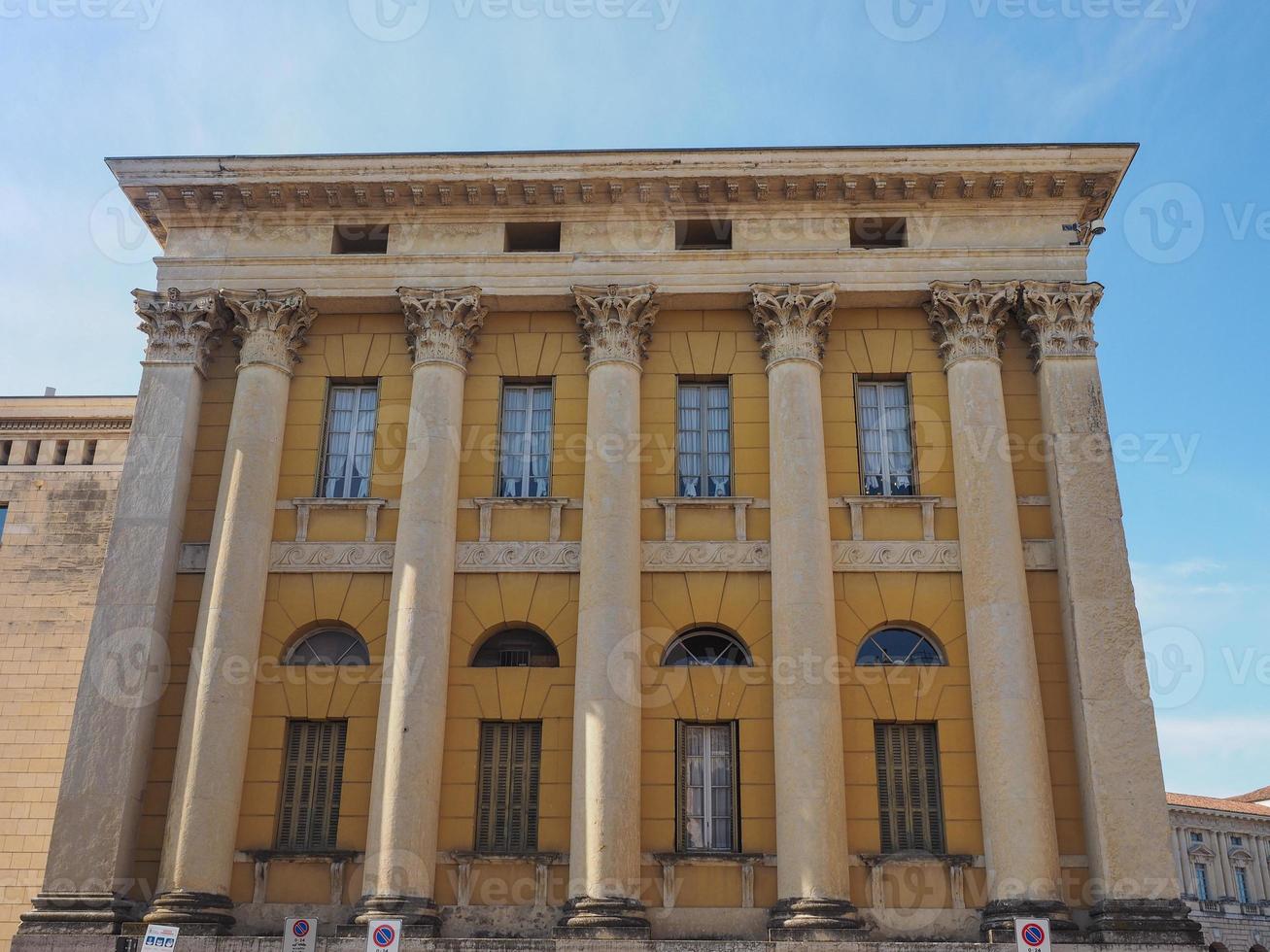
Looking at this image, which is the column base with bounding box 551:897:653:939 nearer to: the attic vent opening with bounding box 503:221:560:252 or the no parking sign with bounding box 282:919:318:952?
the no parking sign with bounding box 282:919:318:952

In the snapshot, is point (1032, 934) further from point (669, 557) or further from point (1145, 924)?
point (669, 557)

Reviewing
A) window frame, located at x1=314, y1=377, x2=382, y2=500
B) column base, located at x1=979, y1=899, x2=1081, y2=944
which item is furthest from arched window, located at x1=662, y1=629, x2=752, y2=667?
window frame, located at x1=314, y1=377, x2=382, y2=500

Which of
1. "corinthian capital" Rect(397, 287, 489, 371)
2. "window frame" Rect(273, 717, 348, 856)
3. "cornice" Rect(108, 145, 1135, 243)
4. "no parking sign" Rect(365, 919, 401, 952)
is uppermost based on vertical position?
"cornice" Rect(108, 145, 1135, 243)

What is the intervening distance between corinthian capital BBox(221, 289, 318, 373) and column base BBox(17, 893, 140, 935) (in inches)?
387

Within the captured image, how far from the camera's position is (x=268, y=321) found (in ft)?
77.1

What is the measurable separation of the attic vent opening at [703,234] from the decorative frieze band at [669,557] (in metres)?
6.18

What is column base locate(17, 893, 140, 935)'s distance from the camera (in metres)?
19.4

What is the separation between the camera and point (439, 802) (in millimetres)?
20484

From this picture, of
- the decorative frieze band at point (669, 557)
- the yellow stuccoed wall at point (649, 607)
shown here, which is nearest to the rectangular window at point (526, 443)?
the yellow stuccoed wall at point (649, 607)

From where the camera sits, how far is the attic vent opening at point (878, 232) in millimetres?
24031

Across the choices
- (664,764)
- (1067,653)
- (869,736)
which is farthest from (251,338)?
(1067,653)

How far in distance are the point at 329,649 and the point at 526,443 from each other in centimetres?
529

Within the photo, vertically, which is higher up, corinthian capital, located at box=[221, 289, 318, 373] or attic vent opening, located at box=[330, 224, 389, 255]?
attic vent opening, located at box=[330, 224, 389, 255]

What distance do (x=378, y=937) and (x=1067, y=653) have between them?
12.3 meters
